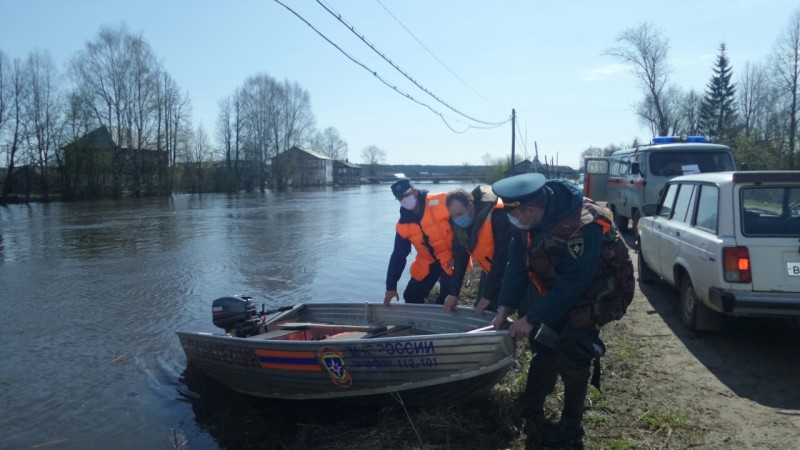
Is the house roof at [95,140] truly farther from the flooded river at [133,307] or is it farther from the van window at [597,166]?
the van window at [597,166]

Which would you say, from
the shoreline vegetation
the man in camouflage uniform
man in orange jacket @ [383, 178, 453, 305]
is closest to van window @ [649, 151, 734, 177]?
the shoreline vegetation

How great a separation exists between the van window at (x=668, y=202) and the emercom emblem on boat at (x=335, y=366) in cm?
468

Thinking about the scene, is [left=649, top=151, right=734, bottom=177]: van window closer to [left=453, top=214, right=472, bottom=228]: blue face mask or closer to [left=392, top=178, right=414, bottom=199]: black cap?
[left=392, top=178, right=414, bottom=199]: black cap

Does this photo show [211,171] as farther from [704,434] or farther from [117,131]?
[704,434]

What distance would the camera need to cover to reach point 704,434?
12.4 feet

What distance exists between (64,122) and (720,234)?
60321 mm

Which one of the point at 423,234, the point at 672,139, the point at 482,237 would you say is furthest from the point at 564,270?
the point at 672,139

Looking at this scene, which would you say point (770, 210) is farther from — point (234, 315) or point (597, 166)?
point (597, 166)

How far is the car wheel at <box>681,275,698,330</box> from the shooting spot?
5.95 metres

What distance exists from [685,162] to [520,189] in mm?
10128

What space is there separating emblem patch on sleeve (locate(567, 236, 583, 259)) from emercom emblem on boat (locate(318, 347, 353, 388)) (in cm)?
219

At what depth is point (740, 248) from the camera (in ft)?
16.5

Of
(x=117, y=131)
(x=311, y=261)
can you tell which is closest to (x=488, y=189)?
(x=311, y=261)

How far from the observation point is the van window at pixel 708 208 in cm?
556
